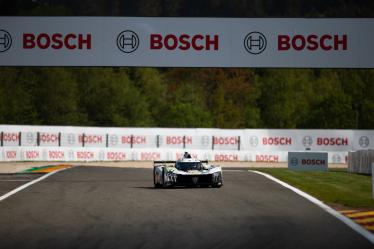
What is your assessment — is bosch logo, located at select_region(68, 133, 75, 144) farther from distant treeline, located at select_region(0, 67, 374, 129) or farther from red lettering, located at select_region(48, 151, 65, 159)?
distant treeline, located at select_region(0, 67, 374, 129)

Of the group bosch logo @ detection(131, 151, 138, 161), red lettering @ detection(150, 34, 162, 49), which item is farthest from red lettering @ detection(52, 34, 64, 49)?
bosch logo @ detection(131, 151, 138, 161)

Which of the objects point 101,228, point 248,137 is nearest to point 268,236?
point 101,228

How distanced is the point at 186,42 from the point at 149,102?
63.4 m

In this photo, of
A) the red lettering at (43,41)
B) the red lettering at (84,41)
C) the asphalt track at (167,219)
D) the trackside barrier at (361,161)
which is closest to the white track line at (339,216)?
the asphalt track at (167,219)

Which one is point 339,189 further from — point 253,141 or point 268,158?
point 253,141

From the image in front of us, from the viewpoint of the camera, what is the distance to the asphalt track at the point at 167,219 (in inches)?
459

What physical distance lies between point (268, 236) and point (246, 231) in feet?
2.14

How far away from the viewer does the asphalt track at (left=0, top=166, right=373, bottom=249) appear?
38.2 ft

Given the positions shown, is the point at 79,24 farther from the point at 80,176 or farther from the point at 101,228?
the point at 101,228

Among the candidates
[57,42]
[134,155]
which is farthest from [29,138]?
[57,42]

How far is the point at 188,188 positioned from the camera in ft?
74.9

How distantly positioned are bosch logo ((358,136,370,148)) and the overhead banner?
17.4m

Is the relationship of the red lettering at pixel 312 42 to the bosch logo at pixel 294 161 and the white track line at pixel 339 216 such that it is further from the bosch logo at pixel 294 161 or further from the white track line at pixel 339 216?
the white track line at pixel 339 216
